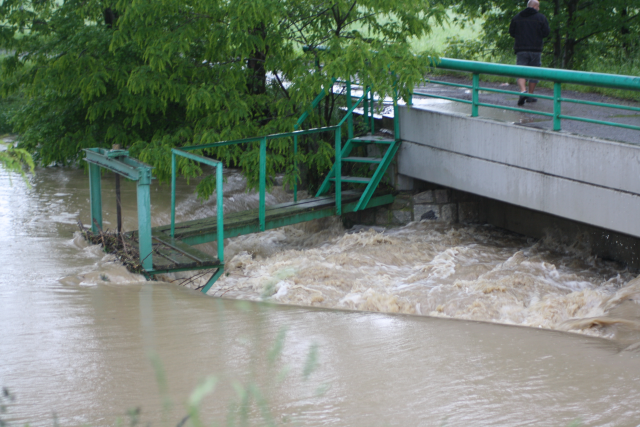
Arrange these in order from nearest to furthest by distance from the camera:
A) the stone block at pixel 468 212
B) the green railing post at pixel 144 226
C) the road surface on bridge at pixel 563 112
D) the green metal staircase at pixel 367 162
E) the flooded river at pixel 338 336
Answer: the flooded river at pixel 338 336 → the green railing post at pixel 144 226 → the road surface on bridge at pixel 563 112 → the green metal staircase at pixel 367 162 → the stone block at pixel 468 212

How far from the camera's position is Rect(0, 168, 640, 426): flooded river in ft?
12.2

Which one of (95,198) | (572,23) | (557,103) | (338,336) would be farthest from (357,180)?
(572,23)

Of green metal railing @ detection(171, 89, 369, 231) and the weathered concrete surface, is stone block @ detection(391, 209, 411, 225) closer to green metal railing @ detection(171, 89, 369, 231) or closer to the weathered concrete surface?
the weathered concrete surface

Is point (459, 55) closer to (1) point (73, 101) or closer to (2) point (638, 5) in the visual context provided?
(2) point (638, 5)

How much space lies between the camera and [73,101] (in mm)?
11977

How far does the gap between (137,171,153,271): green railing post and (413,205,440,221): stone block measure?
4.51 metres

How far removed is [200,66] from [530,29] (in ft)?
16.7

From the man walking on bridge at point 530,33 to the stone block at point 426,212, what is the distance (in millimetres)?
2036

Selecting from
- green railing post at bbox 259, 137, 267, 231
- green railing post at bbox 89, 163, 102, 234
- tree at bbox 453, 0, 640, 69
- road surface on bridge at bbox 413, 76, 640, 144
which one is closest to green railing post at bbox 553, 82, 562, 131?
road surface on bridge at bbox 413, 76, 640, 144

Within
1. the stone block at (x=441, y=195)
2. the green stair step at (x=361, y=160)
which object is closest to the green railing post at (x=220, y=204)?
the green stair step at (x=361, y=160)

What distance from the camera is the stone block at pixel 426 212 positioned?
32.8 feet

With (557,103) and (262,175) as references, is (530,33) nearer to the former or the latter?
(557,103)

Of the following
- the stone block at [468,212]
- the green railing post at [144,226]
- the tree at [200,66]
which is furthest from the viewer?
the stone block at [468,212]

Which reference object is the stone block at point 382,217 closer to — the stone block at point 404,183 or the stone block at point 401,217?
the stone block at point 401,217
